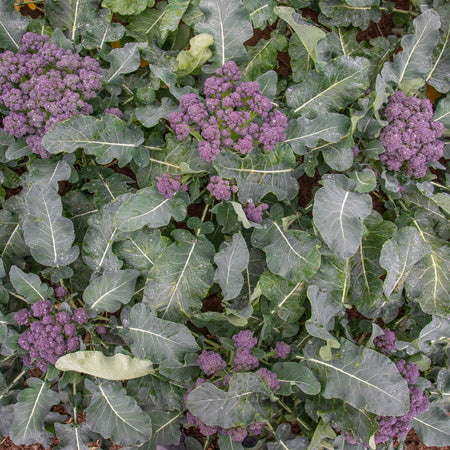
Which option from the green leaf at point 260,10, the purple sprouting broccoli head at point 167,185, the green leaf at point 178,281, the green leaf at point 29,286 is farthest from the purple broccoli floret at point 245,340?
the green leaf at point 260,10

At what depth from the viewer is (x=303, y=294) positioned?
2.48 meters

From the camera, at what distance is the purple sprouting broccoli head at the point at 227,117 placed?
224 cm

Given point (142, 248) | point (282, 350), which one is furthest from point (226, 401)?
point (142, 248)

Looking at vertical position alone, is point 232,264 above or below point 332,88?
below

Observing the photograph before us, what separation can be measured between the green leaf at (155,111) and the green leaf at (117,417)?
1383mm

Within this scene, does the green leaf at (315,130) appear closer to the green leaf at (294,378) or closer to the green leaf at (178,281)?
the green leaf at (178,281)

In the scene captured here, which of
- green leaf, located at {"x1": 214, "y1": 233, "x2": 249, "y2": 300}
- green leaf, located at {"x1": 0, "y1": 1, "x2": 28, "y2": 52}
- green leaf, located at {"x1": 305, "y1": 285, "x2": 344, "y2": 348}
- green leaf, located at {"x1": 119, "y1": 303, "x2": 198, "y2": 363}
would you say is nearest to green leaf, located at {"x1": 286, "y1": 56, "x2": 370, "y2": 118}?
green leaf, located at {"x1": 214, "y1": 233, "x2": 249, "y2": 300}

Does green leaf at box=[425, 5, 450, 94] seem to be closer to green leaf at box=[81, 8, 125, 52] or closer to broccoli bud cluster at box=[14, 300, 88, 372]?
green leaf at box=[81, 8, 125, 52]

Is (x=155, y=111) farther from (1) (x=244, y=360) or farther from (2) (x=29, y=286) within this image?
(1) (x=244, y=360)

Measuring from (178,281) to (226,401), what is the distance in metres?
0.64

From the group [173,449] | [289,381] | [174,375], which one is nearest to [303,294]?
[289,381]

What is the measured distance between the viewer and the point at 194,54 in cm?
232

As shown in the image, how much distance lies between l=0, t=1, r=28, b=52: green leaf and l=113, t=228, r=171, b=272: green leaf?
124 cm

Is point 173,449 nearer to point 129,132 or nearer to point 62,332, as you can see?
point 62,332
